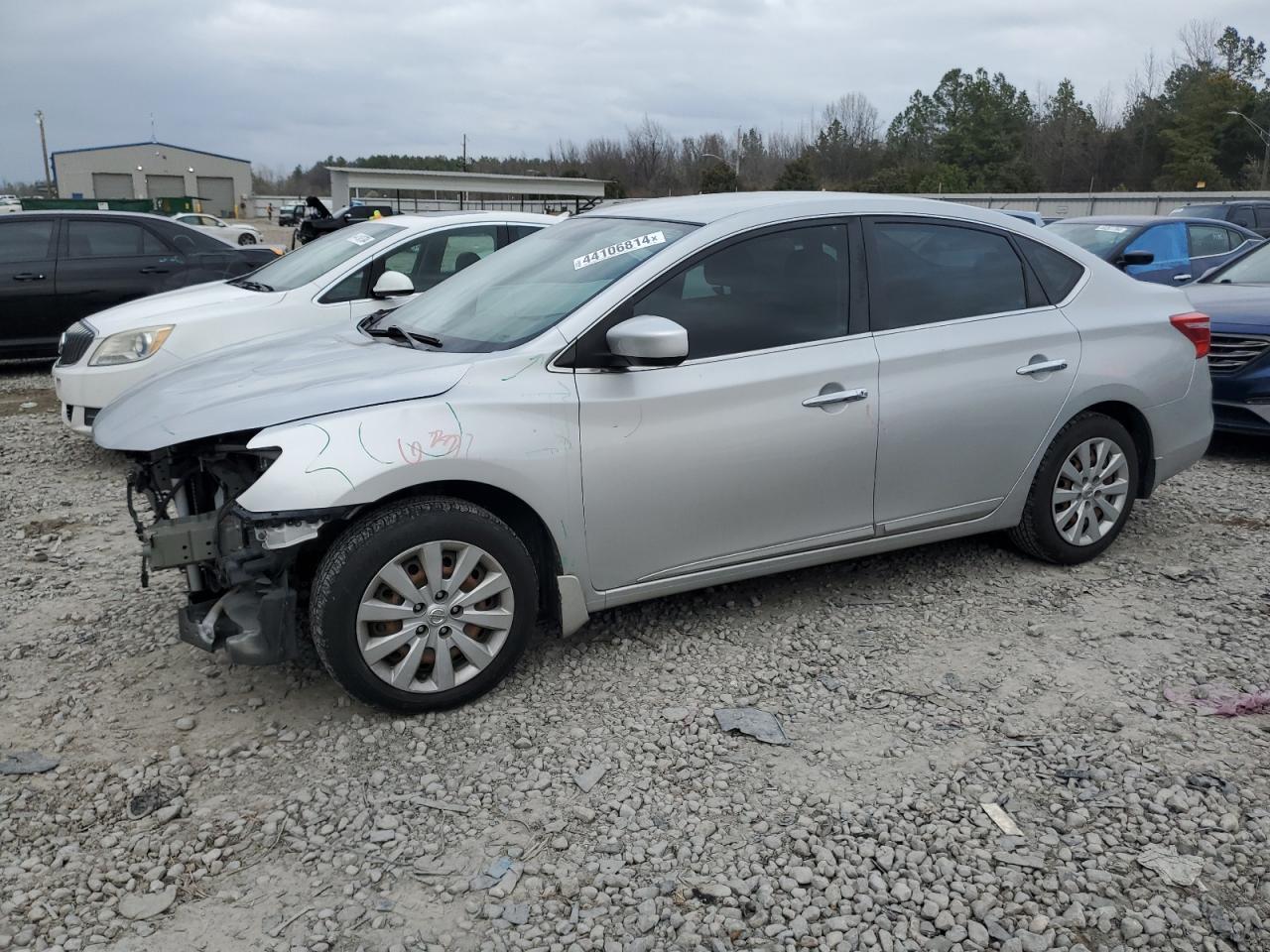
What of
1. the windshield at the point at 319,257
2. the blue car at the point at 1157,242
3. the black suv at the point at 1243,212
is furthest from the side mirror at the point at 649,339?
the black suv at the point at 1243,212

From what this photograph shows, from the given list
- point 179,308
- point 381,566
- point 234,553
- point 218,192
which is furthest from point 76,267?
point 218,192

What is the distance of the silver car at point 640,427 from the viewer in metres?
3.45

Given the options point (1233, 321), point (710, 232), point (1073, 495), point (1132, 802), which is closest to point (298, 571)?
point (710, 232)

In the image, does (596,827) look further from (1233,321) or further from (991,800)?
(1233,321)

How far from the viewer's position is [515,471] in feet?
11.7

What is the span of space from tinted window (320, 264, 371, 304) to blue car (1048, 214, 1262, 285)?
769 centimetres

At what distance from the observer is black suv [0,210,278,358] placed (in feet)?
31.2

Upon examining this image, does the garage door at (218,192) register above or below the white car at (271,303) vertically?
above

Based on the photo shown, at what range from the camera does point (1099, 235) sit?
1139cm

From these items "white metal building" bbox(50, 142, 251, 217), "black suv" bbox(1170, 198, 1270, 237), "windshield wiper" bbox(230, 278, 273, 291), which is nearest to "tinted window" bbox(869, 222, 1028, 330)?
"windshield wiper" bbox(230, 278, 273, 291)

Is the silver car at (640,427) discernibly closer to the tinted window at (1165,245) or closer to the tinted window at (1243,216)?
the tinted window at (1165,245)

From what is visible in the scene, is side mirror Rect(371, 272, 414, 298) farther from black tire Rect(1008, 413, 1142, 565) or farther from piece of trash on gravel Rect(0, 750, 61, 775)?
black tire Rect(1008, 413, 1142, 565)

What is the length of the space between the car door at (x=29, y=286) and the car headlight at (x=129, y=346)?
3.41 m

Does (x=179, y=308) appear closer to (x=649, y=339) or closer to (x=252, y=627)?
(x=252, y=627)
